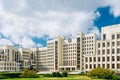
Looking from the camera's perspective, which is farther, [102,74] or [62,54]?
[62,54]

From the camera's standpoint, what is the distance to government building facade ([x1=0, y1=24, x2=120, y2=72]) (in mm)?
100750

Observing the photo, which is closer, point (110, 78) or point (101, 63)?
point (110, 78)

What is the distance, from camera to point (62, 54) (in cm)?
14238

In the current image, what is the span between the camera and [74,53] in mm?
135125

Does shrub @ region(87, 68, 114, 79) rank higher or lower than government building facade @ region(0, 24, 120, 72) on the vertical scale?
lower

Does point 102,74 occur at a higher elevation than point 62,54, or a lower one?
lower

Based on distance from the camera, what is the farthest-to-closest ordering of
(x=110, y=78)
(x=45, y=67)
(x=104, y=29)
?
(x=45, y=67) → (x=104, y=29) → (x=110, y=78)

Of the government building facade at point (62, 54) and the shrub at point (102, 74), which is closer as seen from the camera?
the shrub at point (102, 74)

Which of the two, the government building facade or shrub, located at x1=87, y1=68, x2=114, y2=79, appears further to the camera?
the government building facade

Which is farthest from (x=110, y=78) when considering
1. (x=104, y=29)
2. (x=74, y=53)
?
(x=74, y=53)

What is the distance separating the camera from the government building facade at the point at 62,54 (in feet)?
331

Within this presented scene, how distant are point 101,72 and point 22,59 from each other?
97.6 meters

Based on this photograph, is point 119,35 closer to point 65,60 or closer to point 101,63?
point 101,63

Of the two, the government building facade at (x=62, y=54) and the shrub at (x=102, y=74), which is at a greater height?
the government building facade at (x=62, y=54)
